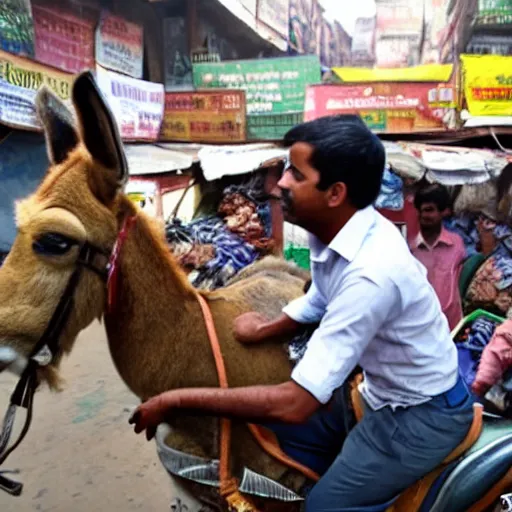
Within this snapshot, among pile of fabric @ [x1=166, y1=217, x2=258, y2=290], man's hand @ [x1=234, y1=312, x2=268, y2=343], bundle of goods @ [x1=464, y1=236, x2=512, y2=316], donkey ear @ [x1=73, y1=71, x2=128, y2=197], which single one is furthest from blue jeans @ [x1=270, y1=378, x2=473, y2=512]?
bundle of goods @ [x1=464, y1=236, x2=512, y2=316]

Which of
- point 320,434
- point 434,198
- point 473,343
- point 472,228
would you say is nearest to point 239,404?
point 320,434

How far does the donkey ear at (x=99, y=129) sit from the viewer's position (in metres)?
1.55

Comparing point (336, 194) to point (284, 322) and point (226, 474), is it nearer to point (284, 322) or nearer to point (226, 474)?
point (284, 322)

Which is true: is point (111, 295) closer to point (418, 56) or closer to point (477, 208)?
point (477, 208)

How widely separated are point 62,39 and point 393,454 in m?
8.65

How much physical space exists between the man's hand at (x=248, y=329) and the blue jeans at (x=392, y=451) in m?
0.46

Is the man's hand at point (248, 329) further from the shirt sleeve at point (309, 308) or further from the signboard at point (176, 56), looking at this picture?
the signboard at point (176, 56)

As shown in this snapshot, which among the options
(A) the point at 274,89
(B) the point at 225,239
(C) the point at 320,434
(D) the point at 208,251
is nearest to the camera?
(C) the point at 320,434

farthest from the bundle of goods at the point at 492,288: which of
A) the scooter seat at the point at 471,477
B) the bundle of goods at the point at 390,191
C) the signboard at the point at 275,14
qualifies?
the signboard at the point at 275,14

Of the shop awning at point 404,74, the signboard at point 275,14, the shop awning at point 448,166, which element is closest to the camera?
the shop awning at point 448,166

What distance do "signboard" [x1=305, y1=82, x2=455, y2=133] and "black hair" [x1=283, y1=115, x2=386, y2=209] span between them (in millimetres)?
8494

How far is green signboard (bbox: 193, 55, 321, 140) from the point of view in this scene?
10242 millimetres

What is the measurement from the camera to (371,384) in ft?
5.56

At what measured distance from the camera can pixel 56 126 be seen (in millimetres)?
1915
